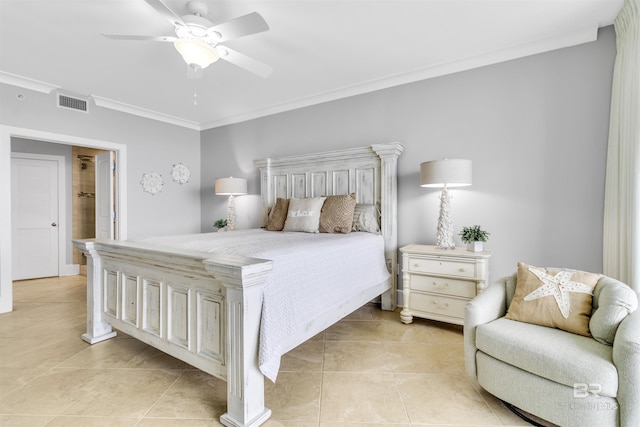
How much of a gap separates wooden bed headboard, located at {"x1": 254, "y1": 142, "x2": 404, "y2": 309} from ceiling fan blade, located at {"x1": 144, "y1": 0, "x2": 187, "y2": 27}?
1.99 meters

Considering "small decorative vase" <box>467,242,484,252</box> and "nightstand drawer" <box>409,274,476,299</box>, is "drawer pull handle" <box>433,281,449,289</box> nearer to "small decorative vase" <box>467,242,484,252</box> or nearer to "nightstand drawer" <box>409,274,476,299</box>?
"nightstand drawer" <box>409,274,476,299</box>

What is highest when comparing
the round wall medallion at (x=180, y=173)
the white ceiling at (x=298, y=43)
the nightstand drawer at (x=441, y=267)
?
the white ceiling at (x=298, y=43)

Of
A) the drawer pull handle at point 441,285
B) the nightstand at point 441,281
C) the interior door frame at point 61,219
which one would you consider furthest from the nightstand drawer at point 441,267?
the interior door frame at point 61,219

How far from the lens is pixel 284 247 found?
1973mm

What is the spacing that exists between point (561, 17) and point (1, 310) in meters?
6.01

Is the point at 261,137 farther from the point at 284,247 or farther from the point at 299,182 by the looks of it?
the point at 284,247

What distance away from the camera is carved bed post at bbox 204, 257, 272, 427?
144 cm

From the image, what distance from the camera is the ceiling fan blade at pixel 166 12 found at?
1.68 metres

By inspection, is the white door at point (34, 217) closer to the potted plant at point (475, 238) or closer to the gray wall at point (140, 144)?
the gray wall at point (140, 144)

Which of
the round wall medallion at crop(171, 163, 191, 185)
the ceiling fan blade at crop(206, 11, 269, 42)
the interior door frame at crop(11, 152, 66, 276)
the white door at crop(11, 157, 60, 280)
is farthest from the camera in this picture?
the interior door frame at crop(11, 152, 66, 276)

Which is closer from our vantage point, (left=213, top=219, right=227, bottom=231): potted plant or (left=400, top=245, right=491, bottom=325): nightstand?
(left=400, top=245, right=491, bottom=325): nightstand

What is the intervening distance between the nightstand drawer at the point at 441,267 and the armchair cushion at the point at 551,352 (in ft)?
2.79

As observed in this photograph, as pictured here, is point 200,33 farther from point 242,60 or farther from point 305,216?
point 305,216

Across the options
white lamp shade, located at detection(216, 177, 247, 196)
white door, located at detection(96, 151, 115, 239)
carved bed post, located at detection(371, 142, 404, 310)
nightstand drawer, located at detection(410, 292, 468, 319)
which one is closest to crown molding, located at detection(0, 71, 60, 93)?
white door, located at detection(96, 151, 115, 239)
